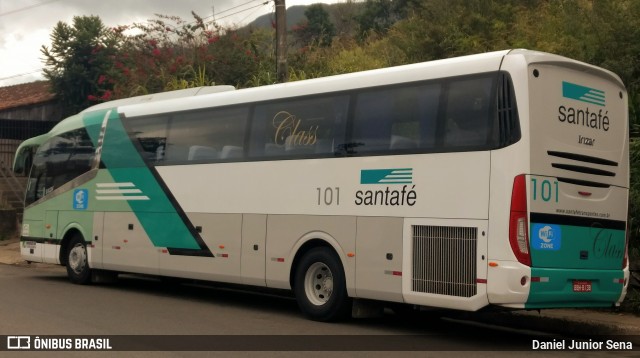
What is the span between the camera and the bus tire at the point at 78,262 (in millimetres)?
17859

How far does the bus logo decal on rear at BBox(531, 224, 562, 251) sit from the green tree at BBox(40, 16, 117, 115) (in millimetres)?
29916

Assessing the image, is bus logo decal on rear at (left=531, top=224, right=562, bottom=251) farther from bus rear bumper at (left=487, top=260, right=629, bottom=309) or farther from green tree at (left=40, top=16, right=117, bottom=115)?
green tree at (left=40, top=16, right=117, bottom=115)

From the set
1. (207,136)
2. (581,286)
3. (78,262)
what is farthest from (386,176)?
(78,262)

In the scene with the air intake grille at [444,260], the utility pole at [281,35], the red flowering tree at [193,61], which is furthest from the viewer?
the red flowering tree at [193,61]

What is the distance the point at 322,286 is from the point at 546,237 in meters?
3.61

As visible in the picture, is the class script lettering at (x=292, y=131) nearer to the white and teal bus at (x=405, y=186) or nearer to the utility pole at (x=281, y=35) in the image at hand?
the white and teal bus at (x=405, y=186)

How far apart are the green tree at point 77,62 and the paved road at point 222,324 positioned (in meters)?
22.7

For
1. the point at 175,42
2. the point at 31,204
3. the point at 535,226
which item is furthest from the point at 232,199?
the point at 175,42

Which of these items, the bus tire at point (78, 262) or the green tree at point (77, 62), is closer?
the bus tire at point (78, 262)

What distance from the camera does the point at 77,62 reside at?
38.7m

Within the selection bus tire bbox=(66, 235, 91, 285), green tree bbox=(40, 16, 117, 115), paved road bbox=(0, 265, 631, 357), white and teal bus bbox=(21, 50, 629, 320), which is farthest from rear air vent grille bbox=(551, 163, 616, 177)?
green tree bbox=(40, 16, 117, 115)

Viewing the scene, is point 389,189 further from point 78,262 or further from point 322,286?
point 78,262

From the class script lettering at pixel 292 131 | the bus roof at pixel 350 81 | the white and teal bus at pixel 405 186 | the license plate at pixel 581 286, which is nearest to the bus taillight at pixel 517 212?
the white and teal bus at pixel 405 186

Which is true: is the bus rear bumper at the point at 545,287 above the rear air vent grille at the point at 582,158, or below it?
below
